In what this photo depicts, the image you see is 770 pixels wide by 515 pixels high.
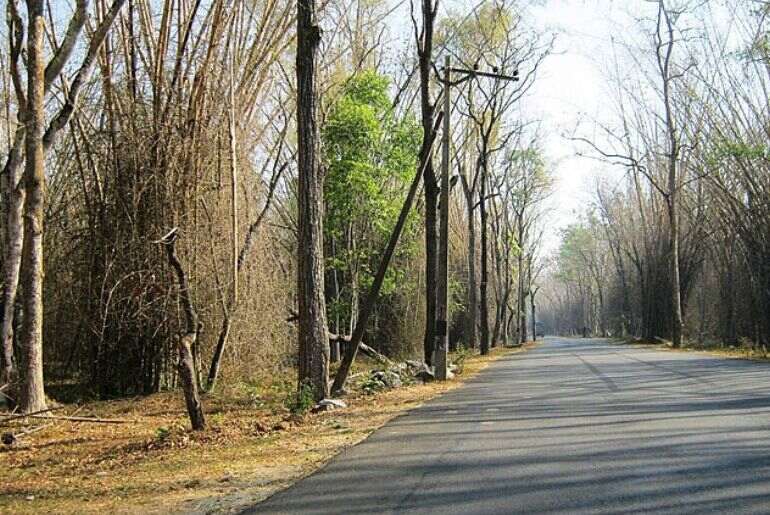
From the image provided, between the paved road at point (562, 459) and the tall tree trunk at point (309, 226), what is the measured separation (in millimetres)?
1932

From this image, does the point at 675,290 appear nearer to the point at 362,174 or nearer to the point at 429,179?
the point at 362,174

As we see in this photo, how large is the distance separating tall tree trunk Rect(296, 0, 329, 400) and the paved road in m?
1.93

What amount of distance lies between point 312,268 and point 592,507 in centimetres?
854

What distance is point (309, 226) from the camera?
43.5 feet

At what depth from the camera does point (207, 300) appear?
15.7 meters

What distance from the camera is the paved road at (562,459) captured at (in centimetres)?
547

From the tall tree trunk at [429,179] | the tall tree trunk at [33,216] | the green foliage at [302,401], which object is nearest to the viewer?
the tall tree trunk at [33,216]

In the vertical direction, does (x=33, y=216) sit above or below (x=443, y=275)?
above

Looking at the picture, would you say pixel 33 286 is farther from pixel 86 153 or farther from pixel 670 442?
pixel 670 442

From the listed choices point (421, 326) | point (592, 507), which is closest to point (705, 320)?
point (421, 326)

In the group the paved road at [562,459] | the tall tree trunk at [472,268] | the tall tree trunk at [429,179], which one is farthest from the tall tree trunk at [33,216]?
the tall tree trunk at [472,268]

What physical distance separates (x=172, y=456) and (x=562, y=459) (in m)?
4.08

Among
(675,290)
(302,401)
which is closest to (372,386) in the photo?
(302,401)

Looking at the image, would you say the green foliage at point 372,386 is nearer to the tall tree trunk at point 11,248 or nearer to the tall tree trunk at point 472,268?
the tall tree trunk at point 11,248
